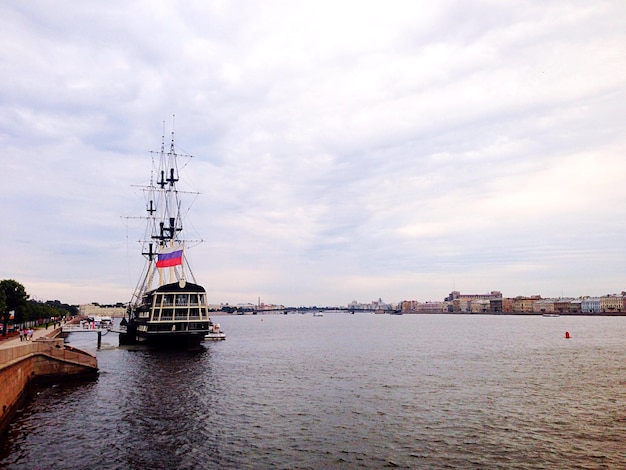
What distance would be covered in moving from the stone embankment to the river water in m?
1.44

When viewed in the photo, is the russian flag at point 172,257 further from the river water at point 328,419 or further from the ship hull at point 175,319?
the river water at point 328,419

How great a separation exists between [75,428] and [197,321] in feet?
160

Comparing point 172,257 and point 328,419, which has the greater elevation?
point 172,257

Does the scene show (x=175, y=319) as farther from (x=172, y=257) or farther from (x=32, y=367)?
(x=32, y=367)

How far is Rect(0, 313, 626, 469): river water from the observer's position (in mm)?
25562

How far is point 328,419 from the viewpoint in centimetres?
3362

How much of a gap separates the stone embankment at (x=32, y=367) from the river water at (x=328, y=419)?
144 centimetres

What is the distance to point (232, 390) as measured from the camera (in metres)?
45.5

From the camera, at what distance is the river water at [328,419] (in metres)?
25.6

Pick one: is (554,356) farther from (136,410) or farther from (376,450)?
(136,410)

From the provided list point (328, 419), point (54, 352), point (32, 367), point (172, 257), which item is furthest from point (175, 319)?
point (328, 419)

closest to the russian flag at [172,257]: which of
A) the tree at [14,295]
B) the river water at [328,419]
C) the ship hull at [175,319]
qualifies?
the ship hull at [175,319]

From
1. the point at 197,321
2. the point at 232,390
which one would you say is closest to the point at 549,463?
the point at 232,390

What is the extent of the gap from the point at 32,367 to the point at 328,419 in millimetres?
30422
